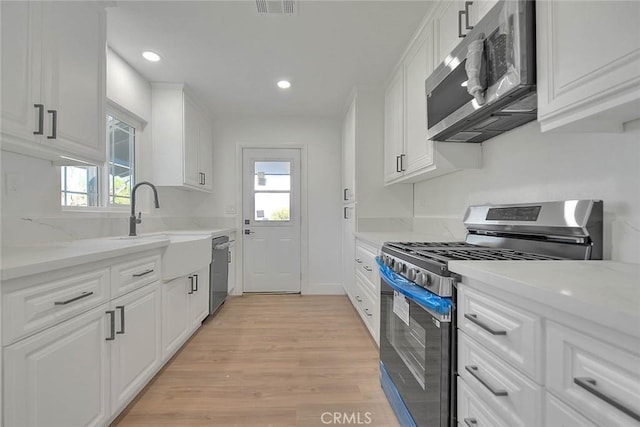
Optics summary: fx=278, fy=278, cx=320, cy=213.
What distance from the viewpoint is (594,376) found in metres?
0.56

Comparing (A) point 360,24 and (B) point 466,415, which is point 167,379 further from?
(A) point 360,24

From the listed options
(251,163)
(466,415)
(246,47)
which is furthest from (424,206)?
(251,163)

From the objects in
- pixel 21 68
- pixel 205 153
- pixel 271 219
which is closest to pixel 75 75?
pixel 21 68

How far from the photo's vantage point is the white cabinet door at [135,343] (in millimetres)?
1386

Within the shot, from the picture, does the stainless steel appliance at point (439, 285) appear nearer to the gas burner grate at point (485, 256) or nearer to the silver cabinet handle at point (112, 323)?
the gas burner grate at point (485, 256)

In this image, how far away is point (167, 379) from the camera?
184cm

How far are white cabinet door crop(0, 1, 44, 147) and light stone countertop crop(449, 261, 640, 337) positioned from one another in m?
1.91

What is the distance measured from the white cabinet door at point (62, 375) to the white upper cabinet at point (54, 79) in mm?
879

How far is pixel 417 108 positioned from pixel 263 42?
1.31m

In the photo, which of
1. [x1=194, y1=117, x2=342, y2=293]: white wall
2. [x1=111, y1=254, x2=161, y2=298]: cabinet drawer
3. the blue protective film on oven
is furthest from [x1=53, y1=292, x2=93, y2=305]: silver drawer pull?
[x1=194, y1=117, x2=342, y2=293]: white wall

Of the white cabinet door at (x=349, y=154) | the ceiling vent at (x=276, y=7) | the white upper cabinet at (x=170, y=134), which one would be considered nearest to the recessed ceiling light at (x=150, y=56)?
the white upper cabinet at (x=170, y=134)

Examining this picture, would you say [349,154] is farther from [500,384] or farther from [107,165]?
Result: [500,384]

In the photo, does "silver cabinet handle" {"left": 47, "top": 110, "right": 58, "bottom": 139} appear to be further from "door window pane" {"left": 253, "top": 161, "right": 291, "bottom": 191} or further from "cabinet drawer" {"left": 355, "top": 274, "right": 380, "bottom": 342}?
"door window pane" {"left": 253, "top": 161, "right": 291, "bottom": 191}

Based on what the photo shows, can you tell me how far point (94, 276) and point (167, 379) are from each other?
39.5 inches
